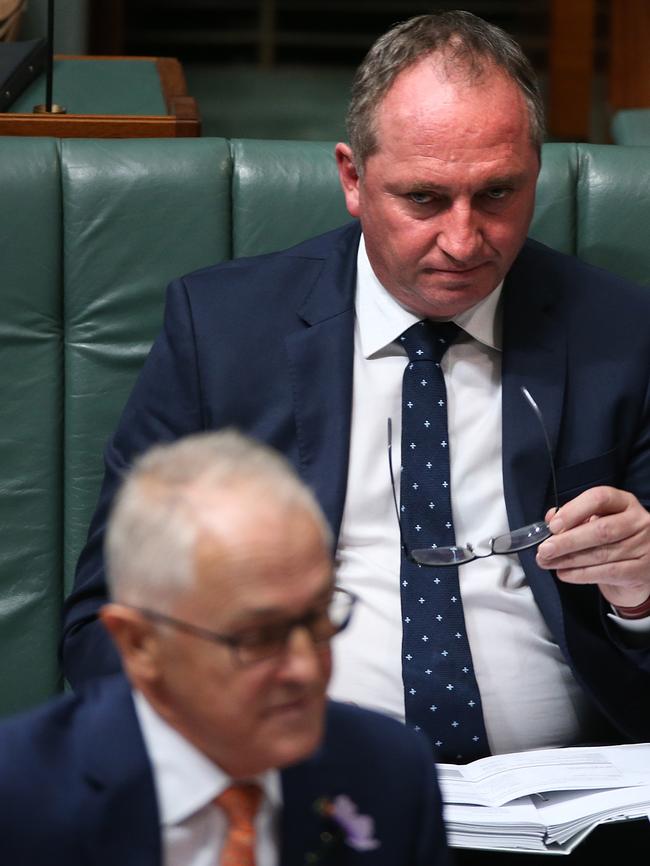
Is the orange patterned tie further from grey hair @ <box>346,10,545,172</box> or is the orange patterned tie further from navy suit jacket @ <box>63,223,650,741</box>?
grey hair @ <box>346,10,545,172</box>

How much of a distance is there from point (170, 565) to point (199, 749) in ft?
0.51

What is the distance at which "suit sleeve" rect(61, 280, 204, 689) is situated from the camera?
167 centimetres

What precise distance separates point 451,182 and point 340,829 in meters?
0.89

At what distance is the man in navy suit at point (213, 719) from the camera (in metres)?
0.89

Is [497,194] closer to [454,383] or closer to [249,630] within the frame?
[454,383]

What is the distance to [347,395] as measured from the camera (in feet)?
5.71

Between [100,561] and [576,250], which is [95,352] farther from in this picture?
[576,250]

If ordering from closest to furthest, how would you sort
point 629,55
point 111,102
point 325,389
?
point 325,389 < point 111,102 < point 629,55

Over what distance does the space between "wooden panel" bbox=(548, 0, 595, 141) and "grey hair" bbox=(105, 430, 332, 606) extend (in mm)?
4072

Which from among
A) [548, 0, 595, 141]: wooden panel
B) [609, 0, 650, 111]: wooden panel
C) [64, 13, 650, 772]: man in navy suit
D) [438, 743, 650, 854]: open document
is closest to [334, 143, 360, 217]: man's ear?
[64, 13, 650, 772]: man in navy suit

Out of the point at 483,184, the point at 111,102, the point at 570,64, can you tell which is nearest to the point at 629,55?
the point at 570,64

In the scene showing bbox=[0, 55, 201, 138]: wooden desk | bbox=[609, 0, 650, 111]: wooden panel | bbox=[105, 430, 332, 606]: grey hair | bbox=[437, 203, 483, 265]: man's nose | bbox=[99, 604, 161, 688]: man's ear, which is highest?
bbox=[609, 0, 650, 111]: wooden panel

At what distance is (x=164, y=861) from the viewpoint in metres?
0.95

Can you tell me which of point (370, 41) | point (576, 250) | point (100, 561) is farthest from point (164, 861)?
point (370, 41)
